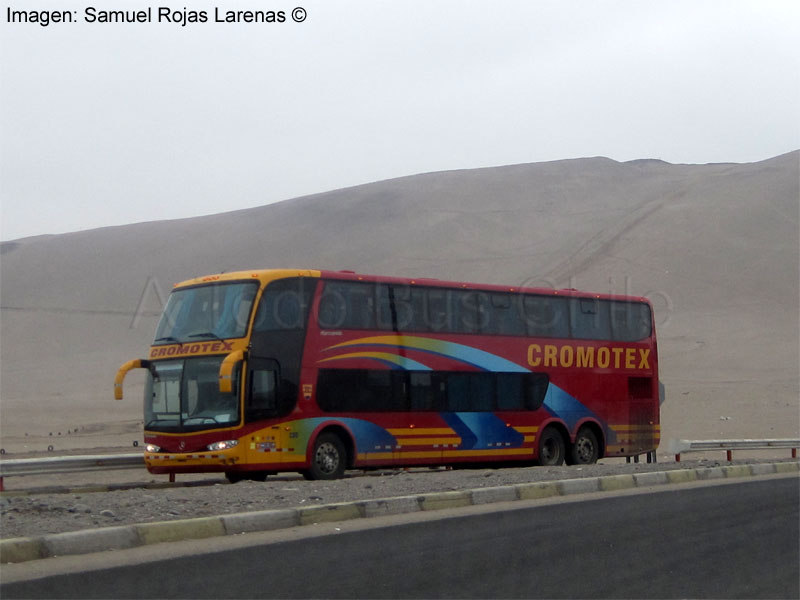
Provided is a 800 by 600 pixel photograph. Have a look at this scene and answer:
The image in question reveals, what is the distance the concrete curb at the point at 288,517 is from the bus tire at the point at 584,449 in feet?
Answer: 17.2

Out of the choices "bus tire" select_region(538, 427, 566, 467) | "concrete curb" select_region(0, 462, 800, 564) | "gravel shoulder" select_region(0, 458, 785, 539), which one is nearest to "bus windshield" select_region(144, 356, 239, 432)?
"gravel shoulder" select_region(0, 458, 785, 539)

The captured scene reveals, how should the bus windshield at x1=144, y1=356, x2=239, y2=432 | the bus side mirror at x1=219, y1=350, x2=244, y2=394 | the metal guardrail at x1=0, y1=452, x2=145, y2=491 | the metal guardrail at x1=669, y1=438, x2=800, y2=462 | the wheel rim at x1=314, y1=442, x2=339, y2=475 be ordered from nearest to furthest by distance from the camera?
the bus side mirror at x1=219, y1=350, x2=244, y2=394
the metal guardrail at x1=0, y1=452, x2=145, y2=491
the bus windshield at x1=144, y1=356, x2=239, y2=432
the wheel rim at x1=314, y1=442, x2=339, y2=475
the metal guardrail at x1=669, y1=438, x2=800, y2=462

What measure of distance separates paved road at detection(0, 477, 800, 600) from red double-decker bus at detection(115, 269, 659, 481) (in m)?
7.46

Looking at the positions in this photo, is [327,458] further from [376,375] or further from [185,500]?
[185,500]

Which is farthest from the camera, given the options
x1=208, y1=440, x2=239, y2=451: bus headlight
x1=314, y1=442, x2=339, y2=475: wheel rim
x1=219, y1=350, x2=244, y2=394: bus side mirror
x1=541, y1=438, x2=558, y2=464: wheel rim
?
x1=541, y1=438, x2=558, y2=464: wheel rim

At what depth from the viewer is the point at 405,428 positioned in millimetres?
20438

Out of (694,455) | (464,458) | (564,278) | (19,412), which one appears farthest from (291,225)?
(464,458)

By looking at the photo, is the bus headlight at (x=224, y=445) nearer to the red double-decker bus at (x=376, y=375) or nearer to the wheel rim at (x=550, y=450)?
the red double-decker bus at (x=376, y=375)

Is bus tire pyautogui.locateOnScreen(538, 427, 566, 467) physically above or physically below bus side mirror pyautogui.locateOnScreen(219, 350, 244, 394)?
below

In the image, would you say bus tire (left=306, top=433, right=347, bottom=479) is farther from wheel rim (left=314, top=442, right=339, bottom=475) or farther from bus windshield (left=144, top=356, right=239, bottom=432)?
bus windshield (left=144, top=356, right=239, bottom=432)

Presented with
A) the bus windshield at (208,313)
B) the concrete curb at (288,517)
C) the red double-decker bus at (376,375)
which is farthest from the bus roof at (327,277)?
the concrete curb at (288,517)

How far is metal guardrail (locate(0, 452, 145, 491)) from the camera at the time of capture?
17.3 meters

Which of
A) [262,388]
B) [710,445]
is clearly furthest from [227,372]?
[710,445]

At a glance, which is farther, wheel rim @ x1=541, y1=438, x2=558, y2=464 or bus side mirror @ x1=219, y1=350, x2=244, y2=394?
wheel rim @ x1=541, y1=438, x2=558, y2=464
